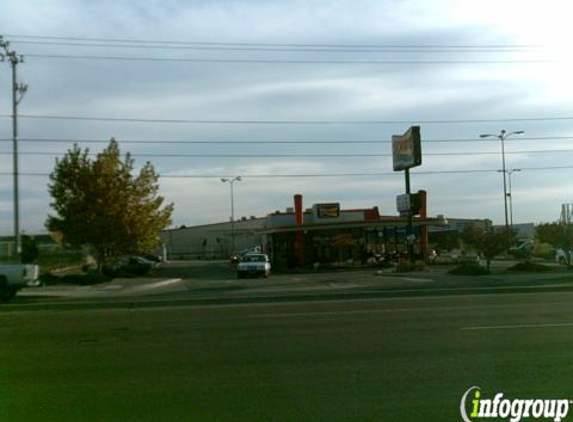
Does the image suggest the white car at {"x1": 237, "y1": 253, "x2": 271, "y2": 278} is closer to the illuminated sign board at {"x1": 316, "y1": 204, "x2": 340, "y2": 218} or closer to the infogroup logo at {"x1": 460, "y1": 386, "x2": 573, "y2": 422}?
the illuminated sign board at {"x1": 316, "y1": 204, "x2": 340, "y2": 218}

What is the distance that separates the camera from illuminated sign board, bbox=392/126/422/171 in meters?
46.4

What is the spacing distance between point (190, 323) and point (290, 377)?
24.3 ft

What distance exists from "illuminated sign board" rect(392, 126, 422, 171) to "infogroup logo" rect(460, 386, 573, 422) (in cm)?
3838

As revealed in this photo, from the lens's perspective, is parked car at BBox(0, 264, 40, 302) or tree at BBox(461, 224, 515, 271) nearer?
parked car at BBox(0, 264, 40, 302)

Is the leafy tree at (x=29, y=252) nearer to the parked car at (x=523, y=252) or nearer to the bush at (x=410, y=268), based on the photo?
the bush at (x=410, y=268)

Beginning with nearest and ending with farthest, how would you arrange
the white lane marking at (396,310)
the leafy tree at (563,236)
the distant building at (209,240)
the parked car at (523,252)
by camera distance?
the white lane marking at (396,310)
the leafy tree at (563,236)
the parked car at (523,252)
the distant building at (209,240)

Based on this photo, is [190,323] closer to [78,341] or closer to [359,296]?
[78,341]

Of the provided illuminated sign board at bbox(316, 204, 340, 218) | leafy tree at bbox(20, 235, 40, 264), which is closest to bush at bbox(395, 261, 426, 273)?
illuminated sign board at bbox(316, 204, 340, 218)

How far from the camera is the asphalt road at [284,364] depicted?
855cm

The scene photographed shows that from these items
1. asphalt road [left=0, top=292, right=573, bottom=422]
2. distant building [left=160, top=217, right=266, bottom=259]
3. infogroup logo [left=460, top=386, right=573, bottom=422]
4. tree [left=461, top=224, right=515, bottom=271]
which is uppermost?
distant building [left=160, top=217, right=266, bottom=259]

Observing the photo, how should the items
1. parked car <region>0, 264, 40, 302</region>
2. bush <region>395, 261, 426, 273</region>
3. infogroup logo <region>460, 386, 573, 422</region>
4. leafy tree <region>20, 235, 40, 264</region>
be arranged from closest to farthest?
infogroup logo <region>460, 386, 573, 422</region> → parked car <region>0, 264, 40, 302</region> → bush <region>395, 261, 426, 273</region> → leafy tree <region>20, 235, 40, 264</region>

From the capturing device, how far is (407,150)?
156ft

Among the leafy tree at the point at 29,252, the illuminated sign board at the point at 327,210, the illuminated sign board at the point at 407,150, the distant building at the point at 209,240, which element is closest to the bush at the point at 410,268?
the illuminated sign board at the point at 407,150

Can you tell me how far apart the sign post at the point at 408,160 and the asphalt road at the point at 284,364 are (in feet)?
84.9
